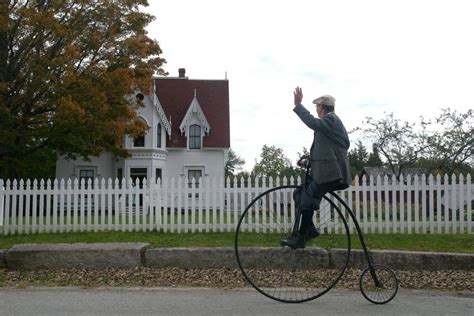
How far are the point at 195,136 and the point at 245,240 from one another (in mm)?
25127

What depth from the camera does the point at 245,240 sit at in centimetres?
995

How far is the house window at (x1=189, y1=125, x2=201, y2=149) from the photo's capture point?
1364 inches

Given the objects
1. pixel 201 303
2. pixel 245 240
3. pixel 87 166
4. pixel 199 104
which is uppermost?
pixel 199 104

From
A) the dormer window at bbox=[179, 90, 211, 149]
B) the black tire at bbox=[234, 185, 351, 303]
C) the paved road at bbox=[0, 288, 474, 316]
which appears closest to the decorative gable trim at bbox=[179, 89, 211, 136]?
the dormer window at bbox=[179, 90, 211, 149]

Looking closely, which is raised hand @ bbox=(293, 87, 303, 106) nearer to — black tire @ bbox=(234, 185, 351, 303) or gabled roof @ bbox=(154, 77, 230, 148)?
black tire @ bbox=(234, 185, 351, 303)

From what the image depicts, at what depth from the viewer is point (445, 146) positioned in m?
25.6

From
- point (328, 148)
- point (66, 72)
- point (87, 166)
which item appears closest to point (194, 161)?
point (87, 166)

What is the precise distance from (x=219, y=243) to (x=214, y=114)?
26809 mm

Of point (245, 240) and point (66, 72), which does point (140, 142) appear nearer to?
point (66, 72)

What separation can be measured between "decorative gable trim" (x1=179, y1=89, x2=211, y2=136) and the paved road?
2785cm

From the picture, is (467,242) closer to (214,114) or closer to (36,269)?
(36,269)

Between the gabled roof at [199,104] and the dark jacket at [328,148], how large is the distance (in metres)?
28.5

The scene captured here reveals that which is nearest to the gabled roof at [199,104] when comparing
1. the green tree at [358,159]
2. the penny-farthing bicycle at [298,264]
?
the penny-farthing bicycle at [298,264]

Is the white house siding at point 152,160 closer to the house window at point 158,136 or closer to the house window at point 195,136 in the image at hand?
Answer: the house window at point 158,136
